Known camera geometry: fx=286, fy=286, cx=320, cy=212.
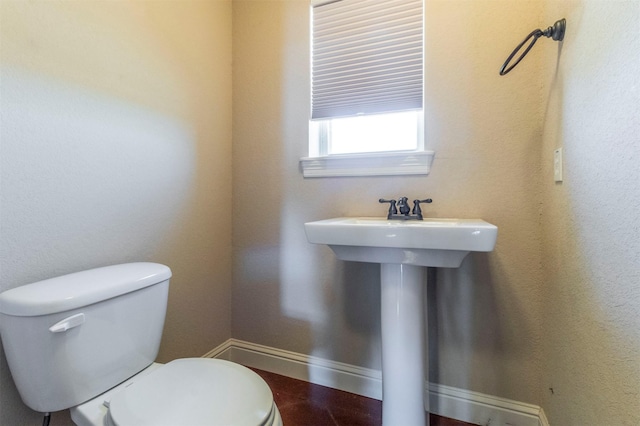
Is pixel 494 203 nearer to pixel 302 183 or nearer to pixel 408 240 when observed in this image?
pixel 408 240

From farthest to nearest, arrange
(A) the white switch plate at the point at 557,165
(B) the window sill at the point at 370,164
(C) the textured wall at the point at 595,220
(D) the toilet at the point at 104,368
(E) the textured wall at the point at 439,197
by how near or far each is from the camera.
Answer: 1. (B) the window sill at the point at 370,164
2. (E) the textured wall at the point at 439,197
3. (A) the white switch plate at the point at 557,165
4. (D) the toilet at the point at 104,368
5. (C) the textured wall at the point at 595,220

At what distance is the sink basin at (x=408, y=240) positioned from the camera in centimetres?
86

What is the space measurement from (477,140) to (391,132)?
404mm

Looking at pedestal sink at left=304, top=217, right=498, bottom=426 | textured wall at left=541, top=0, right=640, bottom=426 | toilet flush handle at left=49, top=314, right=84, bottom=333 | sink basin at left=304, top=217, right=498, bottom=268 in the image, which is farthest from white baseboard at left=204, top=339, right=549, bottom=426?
toilet flush handle at left=49, top=314, right=84, bottom=333

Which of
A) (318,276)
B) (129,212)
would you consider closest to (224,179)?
(129,212)

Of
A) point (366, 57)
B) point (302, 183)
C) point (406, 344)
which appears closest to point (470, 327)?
point (406, 344)

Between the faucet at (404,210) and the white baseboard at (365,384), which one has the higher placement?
the faucet at (404,210)

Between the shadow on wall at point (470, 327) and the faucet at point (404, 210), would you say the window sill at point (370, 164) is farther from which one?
the shadow on wall at point (470, 327)

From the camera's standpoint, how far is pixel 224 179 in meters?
1.65

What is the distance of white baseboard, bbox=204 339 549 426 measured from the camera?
1192mm

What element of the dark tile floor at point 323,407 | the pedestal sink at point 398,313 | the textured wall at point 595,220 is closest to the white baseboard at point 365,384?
the dark tile floor at point 323,407

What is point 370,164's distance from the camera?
139cm

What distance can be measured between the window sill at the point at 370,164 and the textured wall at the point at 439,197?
42 mm

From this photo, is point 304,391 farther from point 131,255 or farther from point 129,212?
point 129,212
